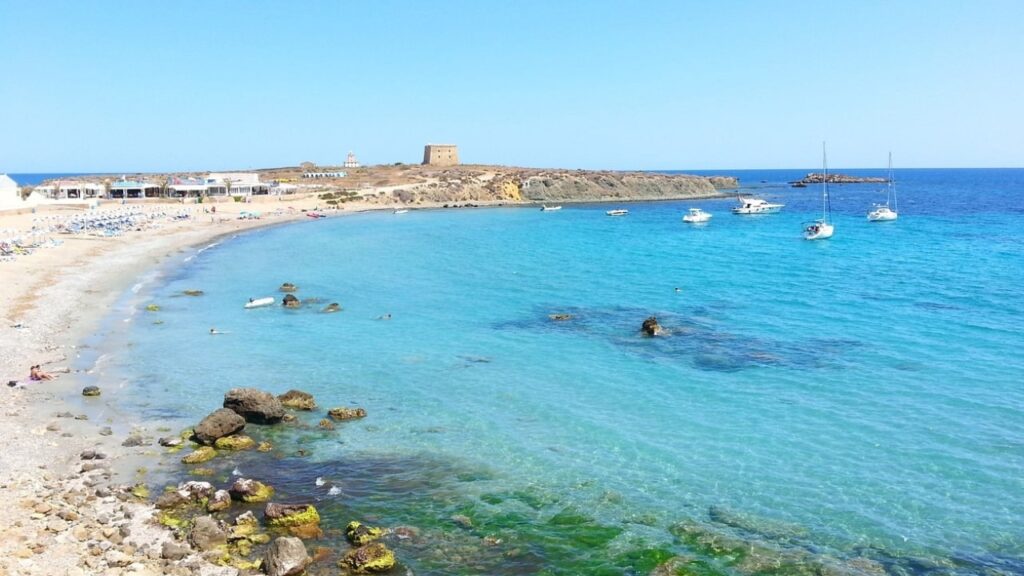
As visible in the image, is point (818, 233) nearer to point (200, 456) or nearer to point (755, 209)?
point (755, 209)

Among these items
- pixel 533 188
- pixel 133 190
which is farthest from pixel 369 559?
pixel 533 188

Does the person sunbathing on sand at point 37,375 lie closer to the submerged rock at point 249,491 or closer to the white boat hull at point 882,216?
the submerged rock at point 249,491

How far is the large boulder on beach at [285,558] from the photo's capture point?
47.4ft

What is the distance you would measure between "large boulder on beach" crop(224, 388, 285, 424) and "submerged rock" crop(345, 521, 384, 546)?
7985mm

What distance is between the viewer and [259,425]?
23.5m

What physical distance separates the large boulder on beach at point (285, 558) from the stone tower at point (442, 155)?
18282 centimetres

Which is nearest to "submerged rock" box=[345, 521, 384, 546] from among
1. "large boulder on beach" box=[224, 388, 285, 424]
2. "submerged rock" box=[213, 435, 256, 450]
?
"submerged rock" box=[213, 435, 256, 450]

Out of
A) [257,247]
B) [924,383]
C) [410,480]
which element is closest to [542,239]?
[257,247]

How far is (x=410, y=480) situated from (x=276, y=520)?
12.7 ft

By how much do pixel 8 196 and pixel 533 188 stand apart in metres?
91.3

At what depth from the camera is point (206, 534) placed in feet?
52.1

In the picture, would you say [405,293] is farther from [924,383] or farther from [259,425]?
[924,383]

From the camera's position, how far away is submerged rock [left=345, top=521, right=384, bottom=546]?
16.0m

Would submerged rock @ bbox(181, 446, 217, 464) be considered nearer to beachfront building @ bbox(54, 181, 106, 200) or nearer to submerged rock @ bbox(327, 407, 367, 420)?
submerged rock @ bbox(327, 407, 367, 420)
